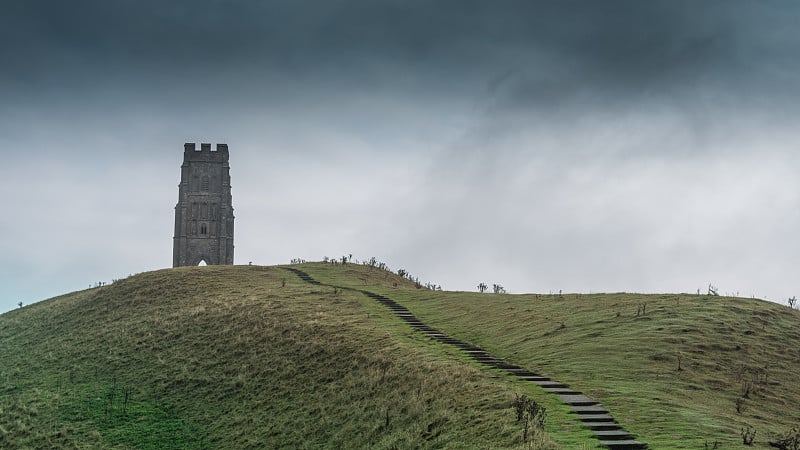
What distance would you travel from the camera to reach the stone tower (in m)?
107

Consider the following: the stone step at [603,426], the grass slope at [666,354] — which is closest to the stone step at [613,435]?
the grass slope at [666,354]

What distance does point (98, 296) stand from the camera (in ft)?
198

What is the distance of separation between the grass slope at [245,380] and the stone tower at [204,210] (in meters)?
49.5

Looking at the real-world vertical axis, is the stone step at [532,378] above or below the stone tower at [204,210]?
below

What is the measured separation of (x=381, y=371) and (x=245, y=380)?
842cm

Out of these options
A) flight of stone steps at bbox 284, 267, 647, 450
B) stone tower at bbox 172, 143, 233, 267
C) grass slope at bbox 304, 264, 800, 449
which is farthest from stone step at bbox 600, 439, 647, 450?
stone tower at bbox 172, 143, 233, 267

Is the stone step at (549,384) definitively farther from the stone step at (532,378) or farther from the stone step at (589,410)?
the stone step at (589,410)

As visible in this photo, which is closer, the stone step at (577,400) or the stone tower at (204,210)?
the stone step at (577,400)

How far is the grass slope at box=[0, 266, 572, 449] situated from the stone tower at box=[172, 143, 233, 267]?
49466 millimetres

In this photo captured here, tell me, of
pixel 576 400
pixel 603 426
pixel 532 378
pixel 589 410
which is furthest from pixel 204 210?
pixel 603 426

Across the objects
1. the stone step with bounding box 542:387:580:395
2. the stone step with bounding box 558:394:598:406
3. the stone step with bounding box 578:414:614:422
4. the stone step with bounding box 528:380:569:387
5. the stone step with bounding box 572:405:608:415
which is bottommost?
the stone step with bounding box 578:414:614:422

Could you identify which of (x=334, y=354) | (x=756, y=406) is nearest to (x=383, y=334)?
(x=334, y=354)

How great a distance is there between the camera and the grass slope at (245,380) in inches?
965

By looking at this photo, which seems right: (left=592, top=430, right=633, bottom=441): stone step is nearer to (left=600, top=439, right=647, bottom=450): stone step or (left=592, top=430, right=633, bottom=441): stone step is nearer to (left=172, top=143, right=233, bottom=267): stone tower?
(left=600, top=439, right=647, bottom=450): stone step
